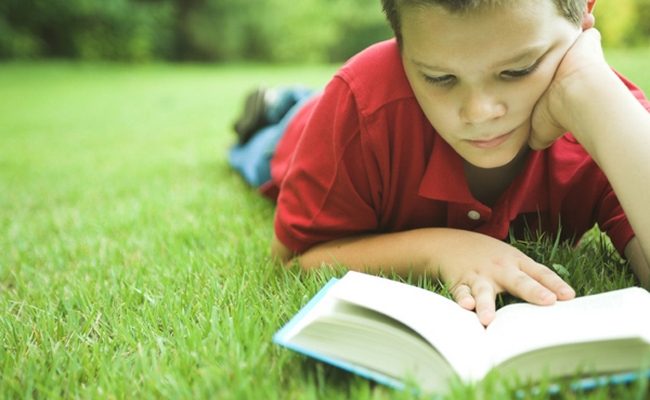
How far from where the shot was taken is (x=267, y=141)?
2.57 meters

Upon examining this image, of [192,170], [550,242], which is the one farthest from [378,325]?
[192,170]

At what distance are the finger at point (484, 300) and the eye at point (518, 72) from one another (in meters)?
0.40

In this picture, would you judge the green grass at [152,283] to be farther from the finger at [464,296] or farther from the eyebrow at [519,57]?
the eyebrow at [519,57]

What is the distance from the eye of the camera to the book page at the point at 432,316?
0.88 m

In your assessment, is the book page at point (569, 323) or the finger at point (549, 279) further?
the finger at point (549, 279)

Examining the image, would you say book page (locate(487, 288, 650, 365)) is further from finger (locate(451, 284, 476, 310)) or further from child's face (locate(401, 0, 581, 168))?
child's face (locate(401, 0, 581, 168))

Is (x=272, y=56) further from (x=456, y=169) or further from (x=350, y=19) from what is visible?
(x=456, y=169)

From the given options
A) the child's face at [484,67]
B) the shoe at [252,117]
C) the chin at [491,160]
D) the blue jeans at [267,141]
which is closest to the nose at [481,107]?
the child's face at [484,67]

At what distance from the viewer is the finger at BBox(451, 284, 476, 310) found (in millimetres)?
1124

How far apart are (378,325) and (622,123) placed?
2.04ft

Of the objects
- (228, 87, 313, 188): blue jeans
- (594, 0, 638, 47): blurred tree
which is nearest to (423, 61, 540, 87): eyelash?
(228, 87, 313, 188): blue jeans

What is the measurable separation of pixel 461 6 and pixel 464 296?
1.75 feet

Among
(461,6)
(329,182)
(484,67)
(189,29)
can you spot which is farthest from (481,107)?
(189,29)

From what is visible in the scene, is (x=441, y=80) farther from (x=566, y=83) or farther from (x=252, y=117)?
(x=252, y=117)
